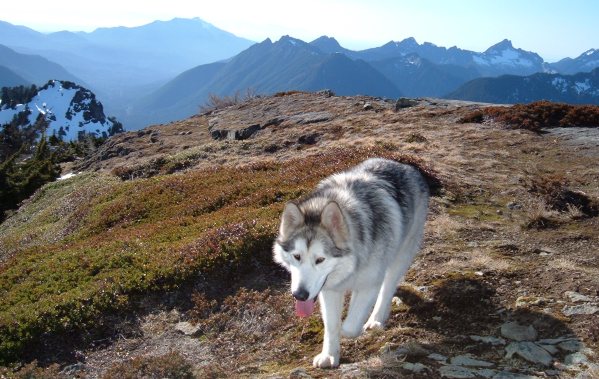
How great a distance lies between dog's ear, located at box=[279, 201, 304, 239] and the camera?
6.61 meters

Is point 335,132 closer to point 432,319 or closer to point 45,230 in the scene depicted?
point 45,230

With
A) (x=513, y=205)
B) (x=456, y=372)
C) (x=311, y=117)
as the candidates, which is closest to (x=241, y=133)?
(x=311, y=117)

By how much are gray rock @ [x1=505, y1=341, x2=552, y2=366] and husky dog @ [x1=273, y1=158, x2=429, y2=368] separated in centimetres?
208

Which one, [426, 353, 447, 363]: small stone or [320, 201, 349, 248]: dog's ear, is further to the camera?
[426, 353, 447, 363]: small stone

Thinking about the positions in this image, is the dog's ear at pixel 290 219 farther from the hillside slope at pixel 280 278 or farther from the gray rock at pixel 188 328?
the gray rock at pixel 188 328

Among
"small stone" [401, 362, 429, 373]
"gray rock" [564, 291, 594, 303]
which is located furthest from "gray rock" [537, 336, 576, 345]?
"small stone" [401, 362, 429, 373]

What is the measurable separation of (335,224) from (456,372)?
8.73 feet

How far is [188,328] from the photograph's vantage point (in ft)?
33.4

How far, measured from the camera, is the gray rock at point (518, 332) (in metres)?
7.24

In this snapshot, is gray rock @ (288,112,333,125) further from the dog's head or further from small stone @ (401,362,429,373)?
small stone @ (401,362,429,373)

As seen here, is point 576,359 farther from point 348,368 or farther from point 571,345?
point 348,368

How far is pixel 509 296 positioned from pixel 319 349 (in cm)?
365

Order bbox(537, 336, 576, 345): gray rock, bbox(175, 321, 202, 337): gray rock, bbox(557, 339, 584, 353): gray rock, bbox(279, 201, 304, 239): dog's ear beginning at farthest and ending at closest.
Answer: bbox(175, 321, 202, 337): gray rock, bbox(537, 336, 576, 345): gray rock, bbox(557, 339, 584, 353): gray rock, bbox(279, 201, 304, 239): dog's ear

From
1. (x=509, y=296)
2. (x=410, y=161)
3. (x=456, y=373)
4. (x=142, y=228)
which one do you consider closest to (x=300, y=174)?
(x=410, y=161)
